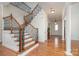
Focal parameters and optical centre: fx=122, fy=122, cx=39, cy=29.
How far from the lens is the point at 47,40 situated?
8.77 ft

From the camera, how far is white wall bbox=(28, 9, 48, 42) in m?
2.47

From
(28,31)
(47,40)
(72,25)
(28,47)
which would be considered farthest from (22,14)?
(72,25)

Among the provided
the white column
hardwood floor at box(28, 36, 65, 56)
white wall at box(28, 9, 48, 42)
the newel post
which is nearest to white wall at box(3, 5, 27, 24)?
the newel post

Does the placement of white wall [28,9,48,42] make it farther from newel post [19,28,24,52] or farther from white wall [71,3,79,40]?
white wall [71,3,79,40]

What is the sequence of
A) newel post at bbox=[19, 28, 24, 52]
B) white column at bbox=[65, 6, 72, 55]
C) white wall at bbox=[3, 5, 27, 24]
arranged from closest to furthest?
1. white wall at bbox=[3, 5, 27, 24]
2. newel post at bbox=[19, 28, 24, 52]
3. white column at bbox=[65, 6, 72, 55]

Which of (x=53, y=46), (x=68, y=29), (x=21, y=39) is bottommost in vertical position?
(x=53, y=46)

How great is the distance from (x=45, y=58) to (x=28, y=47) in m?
0.67

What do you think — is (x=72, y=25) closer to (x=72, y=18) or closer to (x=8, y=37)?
(x=72, y=18)

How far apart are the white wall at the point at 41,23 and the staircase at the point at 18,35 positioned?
105 mm

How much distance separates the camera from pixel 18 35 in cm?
228

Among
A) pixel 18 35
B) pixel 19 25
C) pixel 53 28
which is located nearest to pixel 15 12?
pixel 19 25

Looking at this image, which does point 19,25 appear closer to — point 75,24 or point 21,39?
point 21,39

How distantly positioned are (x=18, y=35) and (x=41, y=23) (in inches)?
23.5

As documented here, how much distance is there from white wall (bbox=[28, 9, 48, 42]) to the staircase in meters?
0.11
